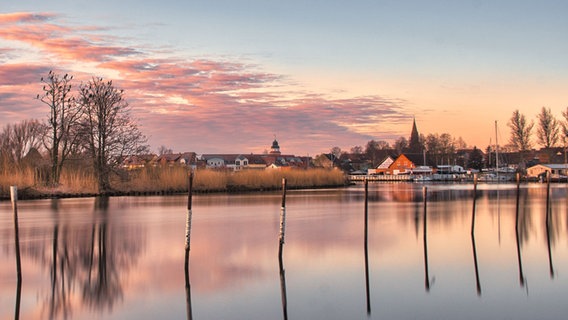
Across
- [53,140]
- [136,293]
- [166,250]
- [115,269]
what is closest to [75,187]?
[53,140]

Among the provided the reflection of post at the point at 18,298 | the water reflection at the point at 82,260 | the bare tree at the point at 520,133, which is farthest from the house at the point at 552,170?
the reflection of post at the point at 18,298

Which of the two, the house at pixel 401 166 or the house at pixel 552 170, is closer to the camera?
the house at pixel 552 170

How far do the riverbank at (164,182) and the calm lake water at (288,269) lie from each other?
47.2 feet

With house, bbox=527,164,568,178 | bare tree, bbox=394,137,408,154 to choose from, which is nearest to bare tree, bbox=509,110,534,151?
house, bbox=527,164,568,178

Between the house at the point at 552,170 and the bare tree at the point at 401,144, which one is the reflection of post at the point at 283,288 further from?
the bare tree at the point at 401,144

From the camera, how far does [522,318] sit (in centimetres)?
1090

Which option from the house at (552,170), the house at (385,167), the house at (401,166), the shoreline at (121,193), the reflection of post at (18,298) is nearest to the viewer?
the reflection of post at (18,298)

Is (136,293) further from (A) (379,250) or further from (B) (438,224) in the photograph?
(B) (438,224)

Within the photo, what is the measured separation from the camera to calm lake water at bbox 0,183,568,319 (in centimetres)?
1174

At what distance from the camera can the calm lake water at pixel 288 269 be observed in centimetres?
1174

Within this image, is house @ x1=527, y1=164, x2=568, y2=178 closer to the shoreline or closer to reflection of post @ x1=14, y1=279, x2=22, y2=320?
the shoreline

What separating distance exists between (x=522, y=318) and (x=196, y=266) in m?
8.48

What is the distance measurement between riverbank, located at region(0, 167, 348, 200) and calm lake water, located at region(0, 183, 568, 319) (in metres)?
14.4

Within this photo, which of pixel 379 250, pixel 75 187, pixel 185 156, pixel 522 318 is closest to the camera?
pixel 522 318
